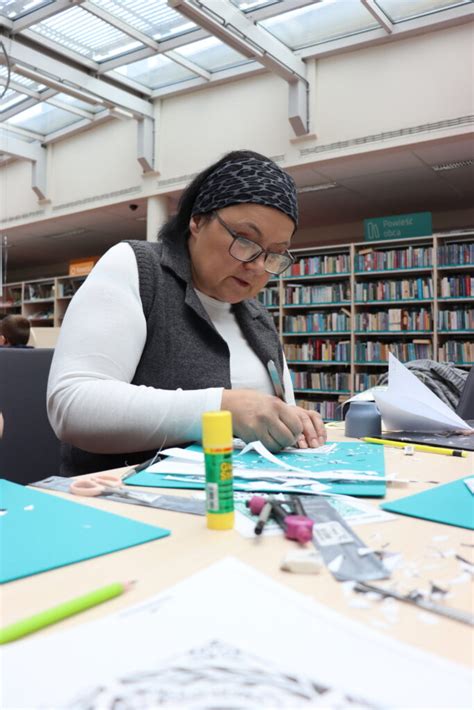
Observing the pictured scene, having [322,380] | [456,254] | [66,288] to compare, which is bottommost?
[322,380]

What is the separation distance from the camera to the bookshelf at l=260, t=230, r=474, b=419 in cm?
505

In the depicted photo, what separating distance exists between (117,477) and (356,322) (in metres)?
4.94

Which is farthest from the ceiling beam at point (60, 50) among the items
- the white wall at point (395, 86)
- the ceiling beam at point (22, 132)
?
the white wall at point (395, 86)

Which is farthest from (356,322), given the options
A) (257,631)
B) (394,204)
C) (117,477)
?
(257,631)

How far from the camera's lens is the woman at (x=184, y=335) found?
0.92 m

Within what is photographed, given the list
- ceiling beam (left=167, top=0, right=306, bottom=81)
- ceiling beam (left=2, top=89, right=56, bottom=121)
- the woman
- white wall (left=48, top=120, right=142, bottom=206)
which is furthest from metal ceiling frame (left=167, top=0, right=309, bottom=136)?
the woman

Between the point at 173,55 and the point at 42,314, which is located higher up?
the point at 173,55

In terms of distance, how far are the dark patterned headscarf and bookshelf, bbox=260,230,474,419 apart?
4.11 metres

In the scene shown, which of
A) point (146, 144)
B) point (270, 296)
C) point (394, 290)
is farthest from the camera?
point (270, 296)

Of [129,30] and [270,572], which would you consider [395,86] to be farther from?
[270,572]

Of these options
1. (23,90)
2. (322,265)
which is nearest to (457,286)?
(322,265)

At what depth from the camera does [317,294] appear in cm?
579

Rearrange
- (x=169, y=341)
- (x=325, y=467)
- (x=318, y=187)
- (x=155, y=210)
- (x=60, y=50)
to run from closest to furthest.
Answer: (x=325, y=467) < (x=169, y=341) < (x=60, y=50) < (x=318, y=187) < (x=155, y=210)

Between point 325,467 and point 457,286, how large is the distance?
4.57 meters
